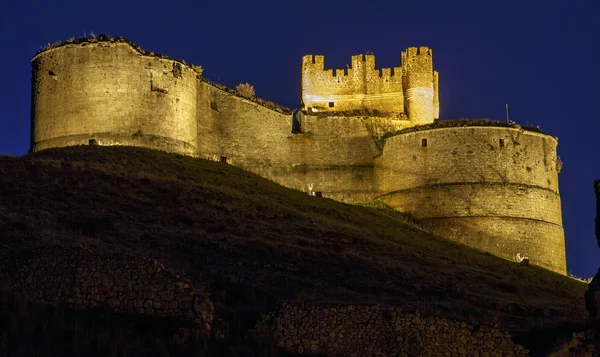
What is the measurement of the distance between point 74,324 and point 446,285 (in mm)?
12054

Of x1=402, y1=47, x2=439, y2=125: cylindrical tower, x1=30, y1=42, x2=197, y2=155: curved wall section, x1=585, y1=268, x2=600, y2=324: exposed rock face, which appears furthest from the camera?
x1=402, y1=47, x2=439, y2=125: cylindrical tower

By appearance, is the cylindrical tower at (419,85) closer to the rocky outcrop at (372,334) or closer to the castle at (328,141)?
the castle at (328,141)

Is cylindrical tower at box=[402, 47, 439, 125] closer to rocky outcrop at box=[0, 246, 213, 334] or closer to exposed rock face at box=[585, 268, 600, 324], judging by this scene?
exposed rock face at box=[585, 268, 600, 324]

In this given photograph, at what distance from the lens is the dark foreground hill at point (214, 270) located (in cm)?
1923

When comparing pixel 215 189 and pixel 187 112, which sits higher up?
pixel 187 112

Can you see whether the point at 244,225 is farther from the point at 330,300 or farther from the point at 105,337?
the point at 105,337

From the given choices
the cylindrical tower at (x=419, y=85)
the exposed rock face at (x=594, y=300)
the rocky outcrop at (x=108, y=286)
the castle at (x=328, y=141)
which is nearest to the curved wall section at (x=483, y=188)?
the castle at (x=328, y=141)

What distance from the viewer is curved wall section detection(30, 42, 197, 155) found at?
40562 mm

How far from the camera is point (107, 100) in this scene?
40625 millimetres

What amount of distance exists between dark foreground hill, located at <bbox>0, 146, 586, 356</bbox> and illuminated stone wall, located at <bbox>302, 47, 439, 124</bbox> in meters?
8.70

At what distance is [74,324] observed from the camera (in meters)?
18.7

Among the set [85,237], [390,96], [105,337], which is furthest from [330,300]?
[390,96]

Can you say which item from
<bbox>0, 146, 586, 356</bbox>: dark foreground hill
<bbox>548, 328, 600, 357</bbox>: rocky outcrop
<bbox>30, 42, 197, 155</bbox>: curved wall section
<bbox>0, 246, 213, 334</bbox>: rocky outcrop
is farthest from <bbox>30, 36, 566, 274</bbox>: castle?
<bbox>548, 328, 600, 357</bbox>: rocky outcrop

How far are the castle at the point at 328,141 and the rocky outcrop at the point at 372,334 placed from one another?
22.1m
